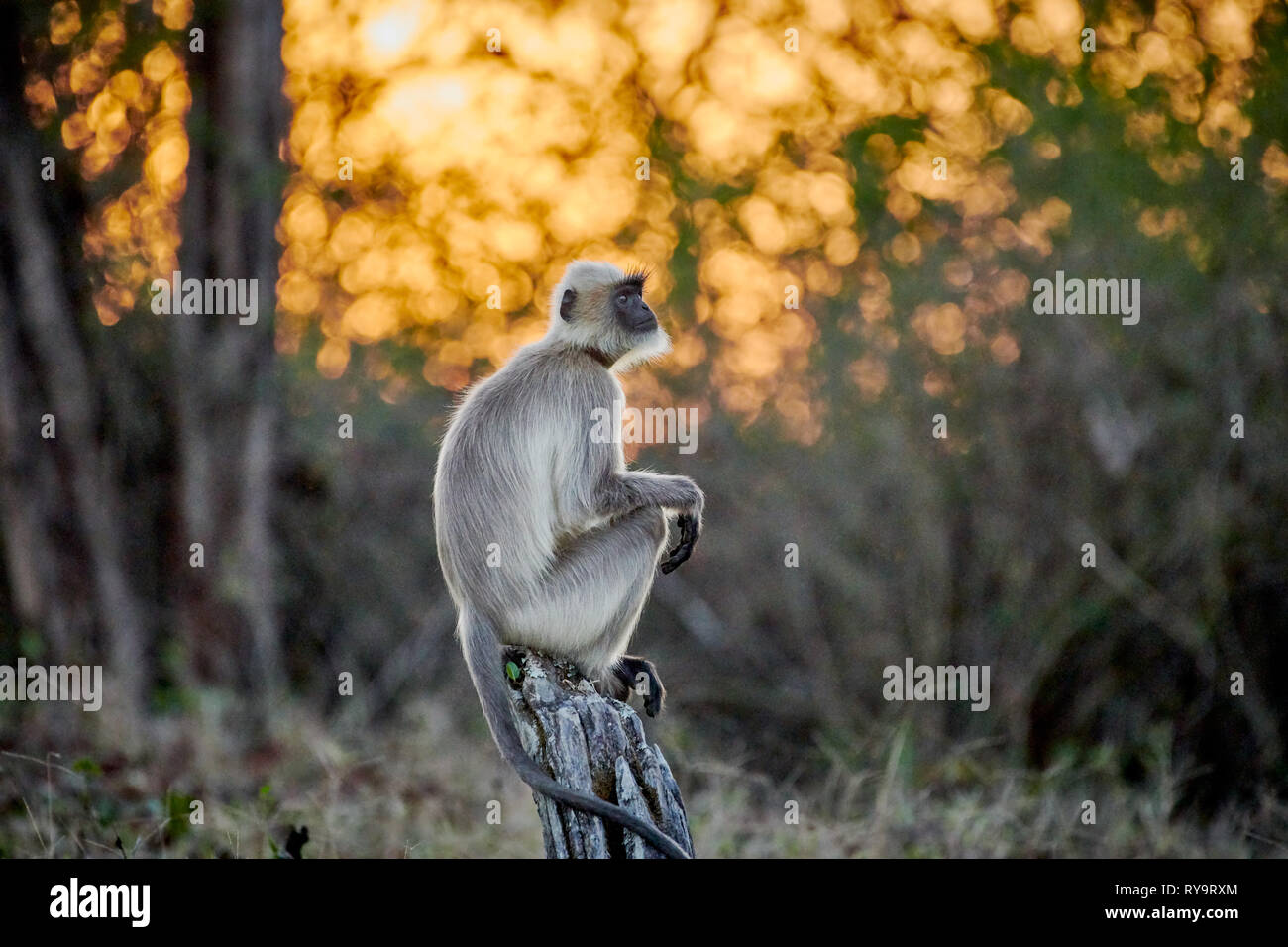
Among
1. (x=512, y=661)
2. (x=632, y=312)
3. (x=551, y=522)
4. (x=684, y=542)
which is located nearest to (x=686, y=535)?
(x=684, y=542)

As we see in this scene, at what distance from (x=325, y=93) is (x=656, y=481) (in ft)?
27.8

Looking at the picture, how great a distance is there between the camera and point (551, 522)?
568 centimetres

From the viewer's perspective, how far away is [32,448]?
37.3ft

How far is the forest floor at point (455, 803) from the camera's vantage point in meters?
7.16

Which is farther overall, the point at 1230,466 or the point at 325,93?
the point at 325,93

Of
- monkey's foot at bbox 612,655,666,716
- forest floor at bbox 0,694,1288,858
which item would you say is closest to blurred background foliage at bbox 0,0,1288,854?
forest floor at bbox 0,694,1288,858

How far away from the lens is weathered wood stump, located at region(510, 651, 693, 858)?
15.2 ft

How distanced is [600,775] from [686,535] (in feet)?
4.48

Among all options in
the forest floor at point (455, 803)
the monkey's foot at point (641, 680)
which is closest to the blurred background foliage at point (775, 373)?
the forest floor at point (455, 803)

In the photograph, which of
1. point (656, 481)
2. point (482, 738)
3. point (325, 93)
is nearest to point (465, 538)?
point (656, 481)

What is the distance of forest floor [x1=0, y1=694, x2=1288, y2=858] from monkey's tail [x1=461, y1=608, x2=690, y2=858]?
1.38 metres

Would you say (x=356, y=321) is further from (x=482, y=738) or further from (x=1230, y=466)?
(x=1230, y=466)

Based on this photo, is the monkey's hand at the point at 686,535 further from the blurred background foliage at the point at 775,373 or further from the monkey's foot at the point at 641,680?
the blurred background foliage at the point at 775,373

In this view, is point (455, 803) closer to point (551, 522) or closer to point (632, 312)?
point (551, 522)
